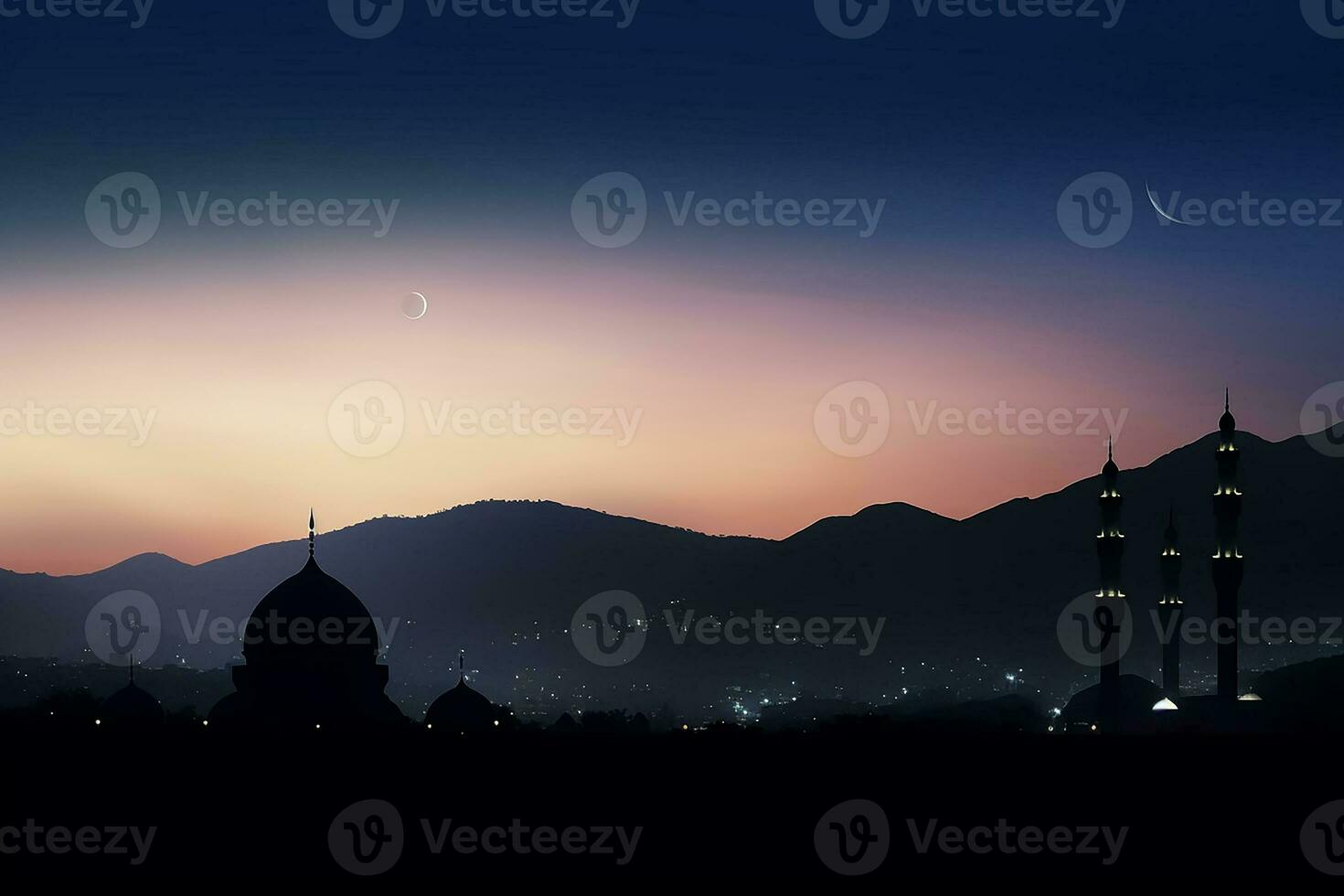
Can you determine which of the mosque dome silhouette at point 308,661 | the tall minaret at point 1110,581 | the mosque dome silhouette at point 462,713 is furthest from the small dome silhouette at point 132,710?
the tall minaret at point 1110,581

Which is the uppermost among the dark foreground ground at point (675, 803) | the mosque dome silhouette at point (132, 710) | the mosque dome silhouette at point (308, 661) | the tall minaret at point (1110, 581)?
the tall minaret at point (1110, 581)

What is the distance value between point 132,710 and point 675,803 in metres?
35.3

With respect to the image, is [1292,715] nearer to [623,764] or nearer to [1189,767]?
[1189,767]

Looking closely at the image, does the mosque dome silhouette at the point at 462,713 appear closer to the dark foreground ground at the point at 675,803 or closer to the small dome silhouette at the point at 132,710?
the small dome silhouette at the point at 132,710

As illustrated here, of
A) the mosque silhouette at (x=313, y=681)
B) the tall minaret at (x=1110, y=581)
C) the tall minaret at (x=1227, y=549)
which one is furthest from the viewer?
the tall minaret at (x=1110, y=581)

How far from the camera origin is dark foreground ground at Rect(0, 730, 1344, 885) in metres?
44.0

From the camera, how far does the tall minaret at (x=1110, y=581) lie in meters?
89.9

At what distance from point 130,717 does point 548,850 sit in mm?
35036

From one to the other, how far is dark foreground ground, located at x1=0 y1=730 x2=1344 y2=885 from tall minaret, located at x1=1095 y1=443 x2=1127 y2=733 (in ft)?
125

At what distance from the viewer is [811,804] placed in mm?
48281

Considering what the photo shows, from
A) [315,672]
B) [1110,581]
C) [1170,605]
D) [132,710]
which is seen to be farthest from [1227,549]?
[132,710]

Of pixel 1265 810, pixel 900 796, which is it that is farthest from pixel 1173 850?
pixel 900 796

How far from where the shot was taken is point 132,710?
74.9m

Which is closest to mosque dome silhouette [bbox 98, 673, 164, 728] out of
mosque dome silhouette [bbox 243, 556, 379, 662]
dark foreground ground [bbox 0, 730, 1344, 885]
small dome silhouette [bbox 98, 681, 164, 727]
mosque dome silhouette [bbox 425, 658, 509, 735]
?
small dome silhouette [bbox 98, 681, 164, 727]
